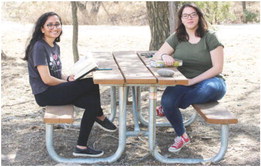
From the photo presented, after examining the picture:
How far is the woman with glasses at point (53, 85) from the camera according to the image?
4.04m

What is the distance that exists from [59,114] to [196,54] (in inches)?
52.3

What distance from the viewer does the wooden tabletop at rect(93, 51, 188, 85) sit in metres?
3.70

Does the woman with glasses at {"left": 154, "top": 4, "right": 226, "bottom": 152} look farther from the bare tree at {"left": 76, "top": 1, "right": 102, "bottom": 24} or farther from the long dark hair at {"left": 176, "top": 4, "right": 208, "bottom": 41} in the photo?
the bare tree at {"left": 76, "top": 1, "right": 102, "bottom": 24}

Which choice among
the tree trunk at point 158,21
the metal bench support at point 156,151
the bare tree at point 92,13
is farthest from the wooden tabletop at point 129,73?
the bare tree at point 92,13

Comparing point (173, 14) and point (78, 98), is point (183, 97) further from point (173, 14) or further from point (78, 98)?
point (173, 14)

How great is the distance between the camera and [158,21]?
6324mm

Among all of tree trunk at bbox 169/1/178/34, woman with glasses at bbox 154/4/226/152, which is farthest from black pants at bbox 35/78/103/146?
tree trunk at bbox 169/1/178/34

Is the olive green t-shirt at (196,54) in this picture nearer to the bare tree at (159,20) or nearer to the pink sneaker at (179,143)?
the pink sneaker at (179,143)

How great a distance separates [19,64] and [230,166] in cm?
468

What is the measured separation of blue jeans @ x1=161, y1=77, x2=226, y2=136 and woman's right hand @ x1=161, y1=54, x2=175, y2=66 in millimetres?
225

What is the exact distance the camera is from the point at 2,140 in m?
4.58

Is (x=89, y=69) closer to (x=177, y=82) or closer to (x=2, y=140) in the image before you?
(x=177, y=82)

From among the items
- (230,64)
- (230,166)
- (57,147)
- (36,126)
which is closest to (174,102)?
(230,166)

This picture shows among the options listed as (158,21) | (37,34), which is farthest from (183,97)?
(158,21)
